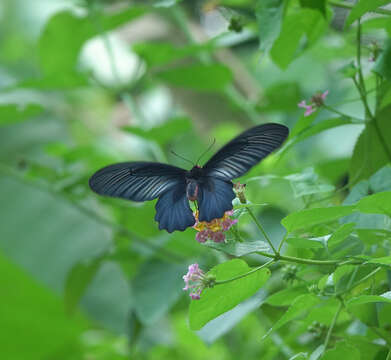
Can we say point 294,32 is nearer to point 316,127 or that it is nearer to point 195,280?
point 316,127

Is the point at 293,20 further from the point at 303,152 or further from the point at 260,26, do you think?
the point at 303,152

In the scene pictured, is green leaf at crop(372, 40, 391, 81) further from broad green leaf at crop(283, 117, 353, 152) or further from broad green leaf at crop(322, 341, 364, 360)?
broad green leaf at crop(322, 341, 364, 360)

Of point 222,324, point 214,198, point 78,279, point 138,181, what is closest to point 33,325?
point 78,279

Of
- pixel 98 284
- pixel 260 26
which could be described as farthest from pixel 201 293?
pixel 98 284

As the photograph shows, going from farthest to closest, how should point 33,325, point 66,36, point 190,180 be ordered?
point 33,325 → point 66,36 → point 190,180

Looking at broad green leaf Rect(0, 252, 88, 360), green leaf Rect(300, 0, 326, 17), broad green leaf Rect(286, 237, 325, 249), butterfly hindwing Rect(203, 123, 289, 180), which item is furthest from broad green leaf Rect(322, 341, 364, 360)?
broad green leaf Rect(0, 252, 88, 360)

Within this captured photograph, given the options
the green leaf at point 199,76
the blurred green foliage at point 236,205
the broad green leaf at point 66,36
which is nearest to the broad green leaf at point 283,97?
the blurred green foliage at point 236,205
